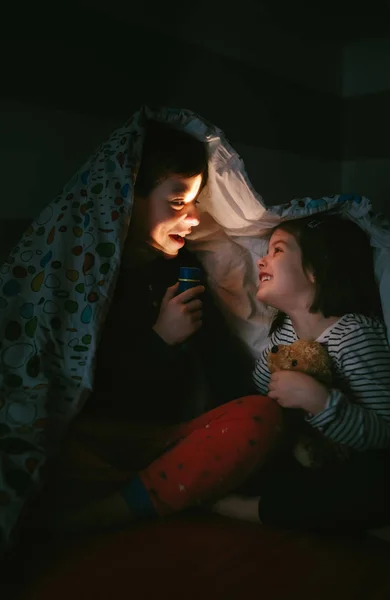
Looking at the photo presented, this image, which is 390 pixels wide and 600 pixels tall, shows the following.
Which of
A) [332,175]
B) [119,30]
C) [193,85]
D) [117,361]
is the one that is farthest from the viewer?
[332,175]

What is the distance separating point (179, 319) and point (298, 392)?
243 millimetres

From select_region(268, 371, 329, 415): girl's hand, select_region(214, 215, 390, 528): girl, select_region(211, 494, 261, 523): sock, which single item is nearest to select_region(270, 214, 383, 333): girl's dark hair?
select_region(214, 215, 390, 528): girl

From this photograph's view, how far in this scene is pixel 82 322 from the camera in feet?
3.09

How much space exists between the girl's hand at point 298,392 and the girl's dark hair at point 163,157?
0.42 metres

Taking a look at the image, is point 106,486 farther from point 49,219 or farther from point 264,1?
point 264,1

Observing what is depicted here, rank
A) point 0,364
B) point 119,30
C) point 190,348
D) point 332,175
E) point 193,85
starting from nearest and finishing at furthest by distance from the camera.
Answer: point 0,364, point 190,348, point 119,30, point 193,85, point 332,175

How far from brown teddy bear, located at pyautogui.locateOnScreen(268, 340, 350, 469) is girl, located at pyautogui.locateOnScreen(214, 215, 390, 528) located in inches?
0.9

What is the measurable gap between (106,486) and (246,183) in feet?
2.00

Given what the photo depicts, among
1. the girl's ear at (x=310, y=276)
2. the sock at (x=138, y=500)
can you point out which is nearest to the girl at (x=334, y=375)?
the girl's ear at (x=310, y=276)

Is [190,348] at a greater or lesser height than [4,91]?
lesser

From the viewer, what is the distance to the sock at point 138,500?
35.5 inches

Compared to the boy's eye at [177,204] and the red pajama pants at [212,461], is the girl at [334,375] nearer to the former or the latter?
the red pajama pants at [212,461]

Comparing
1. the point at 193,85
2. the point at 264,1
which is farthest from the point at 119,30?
the point at 264,1

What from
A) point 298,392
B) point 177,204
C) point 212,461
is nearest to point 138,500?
point 212,461
